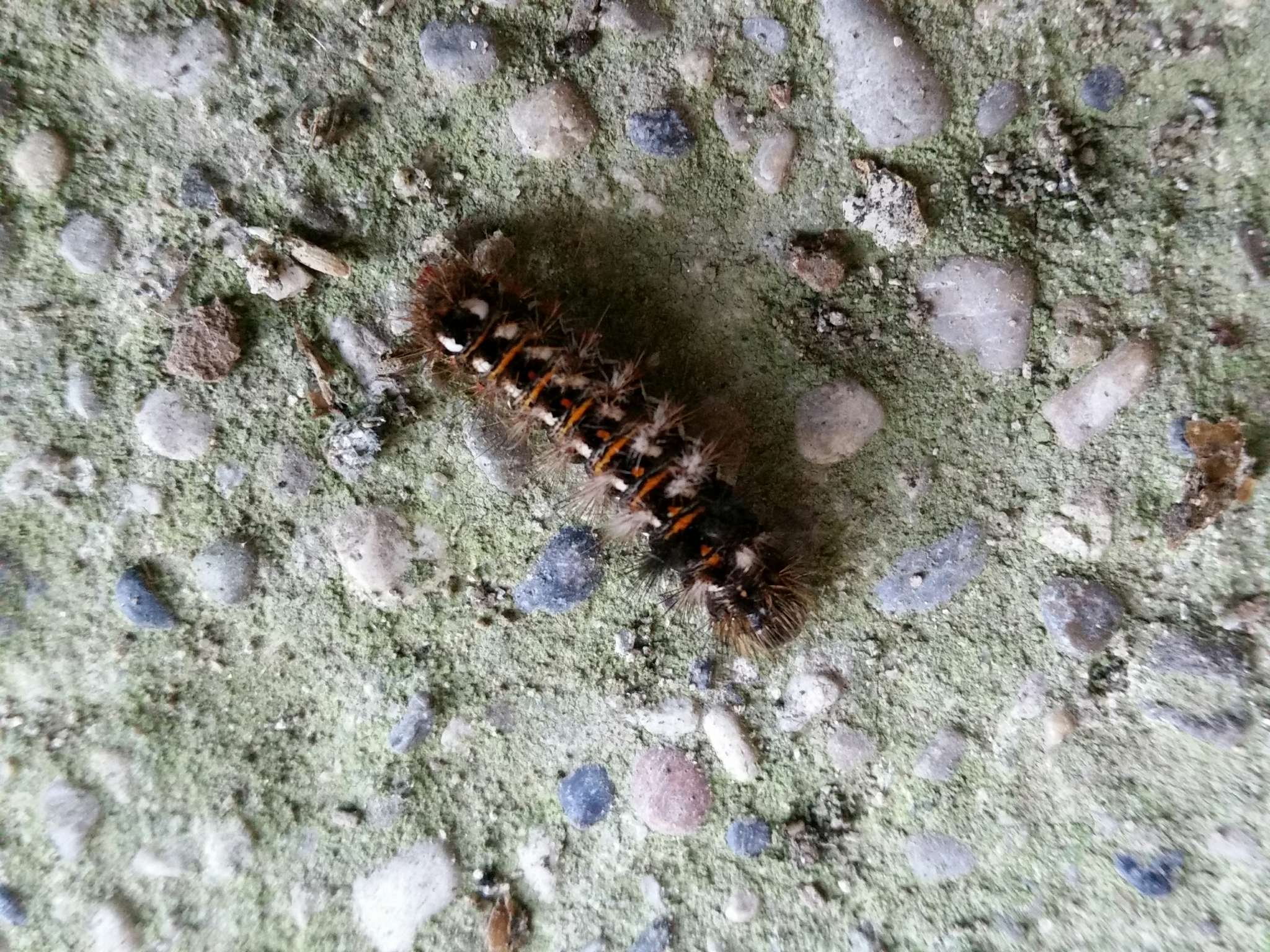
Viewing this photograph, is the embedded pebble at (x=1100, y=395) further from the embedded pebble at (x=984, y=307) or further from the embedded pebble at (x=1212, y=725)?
the embedded pebble at (x=1212, y=725)

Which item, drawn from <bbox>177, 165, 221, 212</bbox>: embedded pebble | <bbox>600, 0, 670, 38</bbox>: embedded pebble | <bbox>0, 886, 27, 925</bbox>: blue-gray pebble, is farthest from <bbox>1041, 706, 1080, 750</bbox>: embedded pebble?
<bbox>0, 886, 27, 925</bbox>: blue-gray pebble

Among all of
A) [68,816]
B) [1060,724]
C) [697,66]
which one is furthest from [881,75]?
[68,816]

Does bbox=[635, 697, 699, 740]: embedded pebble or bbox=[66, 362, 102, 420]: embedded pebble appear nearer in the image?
bbox=[66, 362, 102, 420]: embedded pebble

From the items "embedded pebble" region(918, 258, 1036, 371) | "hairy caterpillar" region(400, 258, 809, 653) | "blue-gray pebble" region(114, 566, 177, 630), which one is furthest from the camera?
"blue-gray pebble" region(114, 566, 177, 630)

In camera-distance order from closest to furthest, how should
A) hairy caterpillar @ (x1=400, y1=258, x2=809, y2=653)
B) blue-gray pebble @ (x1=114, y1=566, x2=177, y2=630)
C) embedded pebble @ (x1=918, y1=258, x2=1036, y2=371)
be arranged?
hairy caterpillar @ (x1=400, y1=258, x2=809, y2=653), embedded pebble @ (x1=918, y1=258, x2=1036, y2=371), blue-gray pebble @ (x1=114, y1=566, x2=177, y2=630)

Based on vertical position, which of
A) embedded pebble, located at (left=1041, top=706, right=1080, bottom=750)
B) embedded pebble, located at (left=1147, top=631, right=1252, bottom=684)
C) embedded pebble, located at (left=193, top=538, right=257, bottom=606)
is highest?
embedded pebble, located at (left=1147, top=631, right=1252, bottom=684)

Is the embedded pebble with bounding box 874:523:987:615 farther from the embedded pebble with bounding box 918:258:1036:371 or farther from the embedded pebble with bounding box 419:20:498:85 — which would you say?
the embedded pebble with bounding box 419:20:498:85

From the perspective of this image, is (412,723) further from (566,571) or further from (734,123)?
(734,123)
